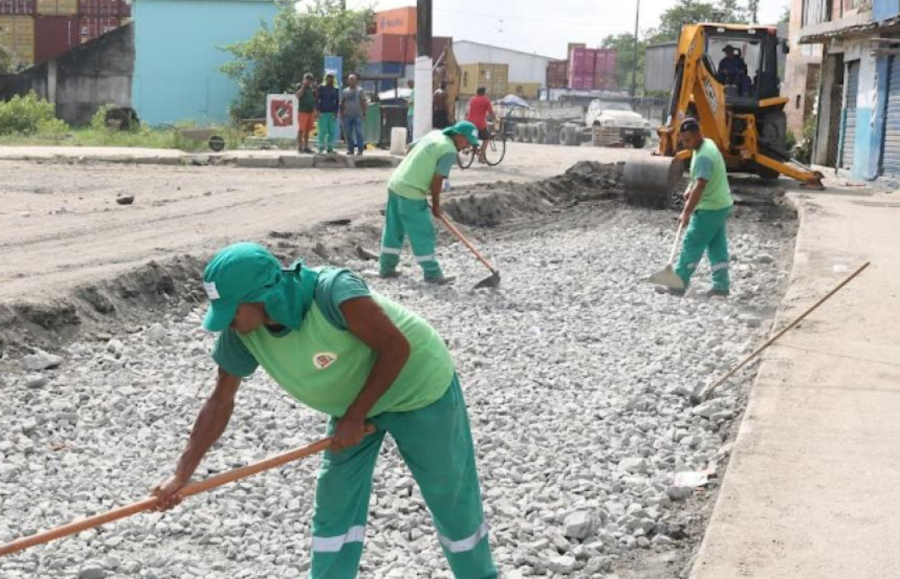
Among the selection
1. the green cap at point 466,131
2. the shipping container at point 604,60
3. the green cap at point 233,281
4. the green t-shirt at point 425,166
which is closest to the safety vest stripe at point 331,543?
the green cap at point 233,281

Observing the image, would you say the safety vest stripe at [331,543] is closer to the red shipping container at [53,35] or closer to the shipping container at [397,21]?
the red shipping container at [53,35]

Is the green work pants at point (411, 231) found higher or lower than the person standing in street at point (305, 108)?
lower

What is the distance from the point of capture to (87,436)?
723 centimetres

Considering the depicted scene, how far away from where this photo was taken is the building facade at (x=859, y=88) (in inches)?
944

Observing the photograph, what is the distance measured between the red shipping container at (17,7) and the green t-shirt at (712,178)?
132 ft

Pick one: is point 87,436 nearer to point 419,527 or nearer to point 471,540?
point 419,527

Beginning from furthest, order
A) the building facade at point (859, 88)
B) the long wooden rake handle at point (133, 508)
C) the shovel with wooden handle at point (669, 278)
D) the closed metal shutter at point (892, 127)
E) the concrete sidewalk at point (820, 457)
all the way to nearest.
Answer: the building facade at point (859, 88), the closed metal shutter at point (892, 127), the shovel with wooden handle at point (669, 278), the concrete sidewalk at point (820, 457), the long wooden rake handle at point (133, 508)

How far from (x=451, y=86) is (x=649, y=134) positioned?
1619cm

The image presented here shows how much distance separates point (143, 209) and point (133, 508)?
40.4ft

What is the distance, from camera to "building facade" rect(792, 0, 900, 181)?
944 inches

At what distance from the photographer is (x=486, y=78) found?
67.1 meters

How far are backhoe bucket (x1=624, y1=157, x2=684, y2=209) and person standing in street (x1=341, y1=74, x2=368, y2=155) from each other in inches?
278

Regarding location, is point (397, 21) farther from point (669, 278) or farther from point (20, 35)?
point (669, 278)

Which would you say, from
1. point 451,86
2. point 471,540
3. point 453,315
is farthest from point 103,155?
point 471,540
